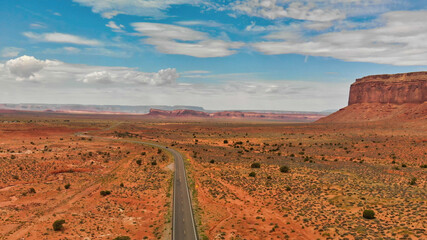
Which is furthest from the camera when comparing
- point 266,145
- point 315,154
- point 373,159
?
point 266,145

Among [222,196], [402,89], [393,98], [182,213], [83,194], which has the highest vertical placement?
[402,89]

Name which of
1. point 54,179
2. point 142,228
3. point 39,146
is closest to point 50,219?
point 142,228

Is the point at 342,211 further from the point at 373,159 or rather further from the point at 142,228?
the point at 373,159

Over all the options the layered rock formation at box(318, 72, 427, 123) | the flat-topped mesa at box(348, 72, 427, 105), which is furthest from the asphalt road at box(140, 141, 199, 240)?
the flat-topped mesa at box(348, 72, 427, 105)

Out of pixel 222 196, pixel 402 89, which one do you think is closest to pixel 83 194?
pixel 222 196

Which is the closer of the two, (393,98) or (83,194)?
(83,194)

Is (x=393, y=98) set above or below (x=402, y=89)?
below

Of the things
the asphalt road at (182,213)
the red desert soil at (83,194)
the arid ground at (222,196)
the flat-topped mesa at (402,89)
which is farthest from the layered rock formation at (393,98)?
the red desert soil at (83,194)

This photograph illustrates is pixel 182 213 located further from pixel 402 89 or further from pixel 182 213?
pixel 402 89

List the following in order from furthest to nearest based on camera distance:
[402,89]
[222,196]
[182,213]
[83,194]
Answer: [402,89]
[83,194]
[222,196]
[182,213]

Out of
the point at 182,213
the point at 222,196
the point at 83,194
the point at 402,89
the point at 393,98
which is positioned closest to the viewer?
the point at 182,213

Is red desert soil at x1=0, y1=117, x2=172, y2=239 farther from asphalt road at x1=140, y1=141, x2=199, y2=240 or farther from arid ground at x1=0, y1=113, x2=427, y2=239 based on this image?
asphalt road at x1=140, y1=141, x2=199, y2=240
